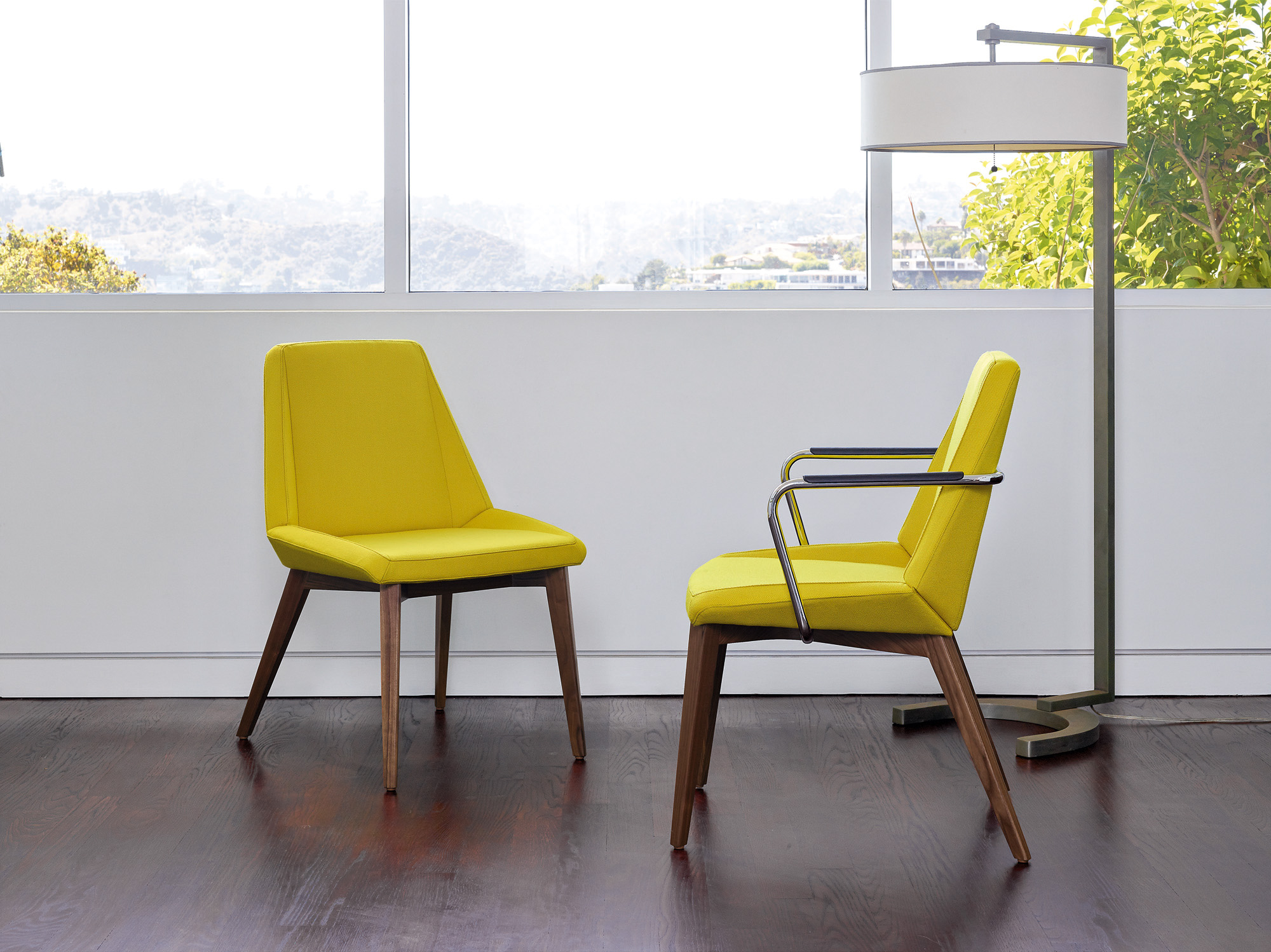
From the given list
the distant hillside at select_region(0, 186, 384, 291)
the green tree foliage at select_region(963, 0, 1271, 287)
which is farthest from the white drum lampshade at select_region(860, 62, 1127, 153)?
the distant hillside at select_region(0, 186, 384, 291)

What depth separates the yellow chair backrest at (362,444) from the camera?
311 centimetres

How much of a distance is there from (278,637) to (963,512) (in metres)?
1.77

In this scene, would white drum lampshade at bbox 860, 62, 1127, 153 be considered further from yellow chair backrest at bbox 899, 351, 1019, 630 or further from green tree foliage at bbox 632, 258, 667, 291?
green tree foliage at bbox 632, 258, 667, 291

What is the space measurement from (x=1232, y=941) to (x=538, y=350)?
2371 millimetres

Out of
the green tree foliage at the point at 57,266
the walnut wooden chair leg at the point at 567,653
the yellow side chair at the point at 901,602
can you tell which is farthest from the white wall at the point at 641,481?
the yellow side chair at the point at 901,602

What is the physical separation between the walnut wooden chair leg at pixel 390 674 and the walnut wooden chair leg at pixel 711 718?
0.70 meters

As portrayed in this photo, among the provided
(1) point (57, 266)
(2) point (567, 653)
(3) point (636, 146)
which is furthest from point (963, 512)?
(1) point (57, 266)

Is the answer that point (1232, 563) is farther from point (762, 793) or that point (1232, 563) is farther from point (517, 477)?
point (517, 477)

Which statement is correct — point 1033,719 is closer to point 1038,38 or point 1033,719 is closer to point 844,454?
point 844,454

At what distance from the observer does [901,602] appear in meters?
2.25

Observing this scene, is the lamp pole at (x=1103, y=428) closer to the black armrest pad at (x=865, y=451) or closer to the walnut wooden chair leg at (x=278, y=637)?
the black armrest pad at (x=865, y=451)

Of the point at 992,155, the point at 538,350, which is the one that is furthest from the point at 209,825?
the point at 992,155

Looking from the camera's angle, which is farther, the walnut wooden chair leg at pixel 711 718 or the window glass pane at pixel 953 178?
the window glass pane at pixel 953 178

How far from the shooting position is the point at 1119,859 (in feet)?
7.52
